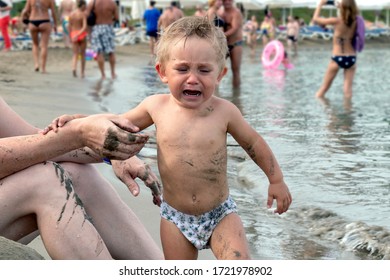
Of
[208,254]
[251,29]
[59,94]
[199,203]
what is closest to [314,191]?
[208,254]

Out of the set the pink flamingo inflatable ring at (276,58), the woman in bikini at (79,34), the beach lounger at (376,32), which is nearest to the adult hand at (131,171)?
the woman in bikini at (79,34)

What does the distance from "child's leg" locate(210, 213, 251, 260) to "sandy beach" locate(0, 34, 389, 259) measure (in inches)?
25.2

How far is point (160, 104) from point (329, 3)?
9435 millimetres

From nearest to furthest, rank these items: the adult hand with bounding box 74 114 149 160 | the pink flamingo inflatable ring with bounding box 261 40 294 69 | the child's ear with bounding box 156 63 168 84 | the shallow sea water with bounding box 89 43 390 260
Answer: the adult hand with bounding box 74 114 149 160 → the child's ear with bounding box 156 63 168 84 → the shallow sea water with bounding box 89 43 390 260 → the pink flamingo inflatable ring with bounding box 261 40 294 69

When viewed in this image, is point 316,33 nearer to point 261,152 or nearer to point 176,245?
point 261,152

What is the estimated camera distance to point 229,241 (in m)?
3.18

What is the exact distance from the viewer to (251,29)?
34594mm

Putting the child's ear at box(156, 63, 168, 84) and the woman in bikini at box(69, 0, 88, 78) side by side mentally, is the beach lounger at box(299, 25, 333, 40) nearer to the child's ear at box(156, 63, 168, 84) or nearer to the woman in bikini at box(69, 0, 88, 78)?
the woman in bikini at box(69, 0, 88, 78)

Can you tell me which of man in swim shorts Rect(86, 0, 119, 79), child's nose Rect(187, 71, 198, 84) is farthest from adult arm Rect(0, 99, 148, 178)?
man in swim shorts Rect(86, 0, 119, 79)

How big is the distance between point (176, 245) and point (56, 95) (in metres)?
7.77

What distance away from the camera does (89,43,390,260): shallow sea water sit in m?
4.30

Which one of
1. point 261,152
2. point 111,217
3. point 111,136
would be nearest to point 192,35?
point 261,152

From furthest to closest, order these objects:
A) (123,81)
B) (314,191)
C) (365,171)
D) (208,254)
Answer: (123,81) < (365,171) < (314,191) < (208,254)
